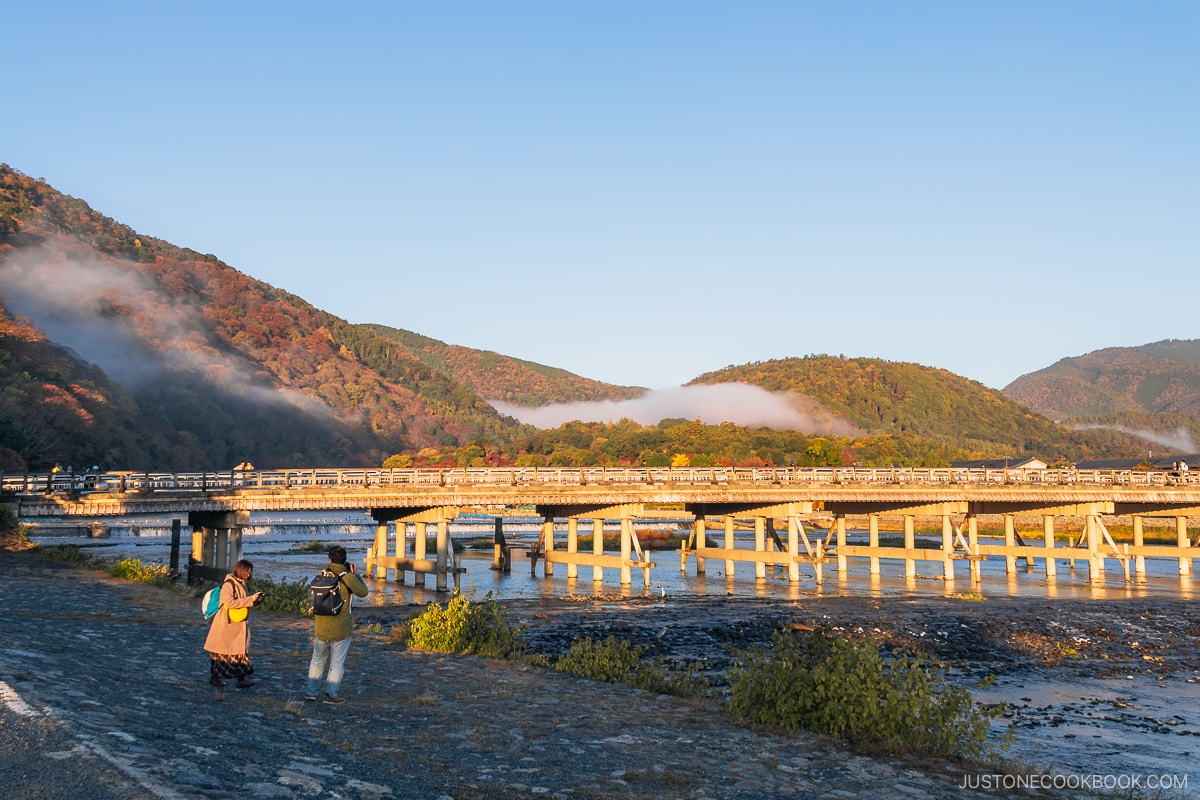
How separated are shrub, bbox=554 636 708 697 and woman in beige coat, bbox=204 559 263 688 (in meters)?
5.98

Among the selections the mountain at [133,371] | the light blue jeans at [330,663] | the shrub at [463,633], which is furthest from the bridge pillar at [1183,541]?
the mountain at [133,371]

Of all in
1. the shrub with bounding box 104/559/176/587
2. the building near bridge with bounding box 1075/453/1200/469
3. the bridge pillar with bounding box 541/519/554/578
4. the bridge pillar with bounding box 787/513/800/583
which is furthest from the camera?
the building near bridge with bounding box 1075/453/1200/469

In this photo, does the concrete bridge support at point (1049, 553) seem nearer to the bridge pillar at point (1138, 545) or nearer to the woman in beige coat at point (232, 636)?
the bridge pillar at point (1138, 545)

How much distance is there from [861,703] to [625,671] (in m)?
5.35

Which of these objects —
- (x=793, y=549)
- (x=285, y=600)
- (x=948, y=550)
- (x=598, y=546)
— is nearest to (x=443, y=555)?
(x=598, y=546)

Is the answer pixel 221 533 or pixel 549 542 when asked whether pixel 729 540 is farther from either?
pixel 221 533

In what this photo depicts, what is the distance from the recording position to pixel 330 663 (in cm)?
1192

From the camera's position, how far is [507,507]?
44.4 m

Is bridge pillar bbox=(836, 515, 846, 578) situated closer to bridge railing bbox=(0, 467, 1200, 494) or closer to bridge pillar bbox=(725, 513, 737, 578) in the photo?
bridge railing bbox=(0, 467, 1200, 494)

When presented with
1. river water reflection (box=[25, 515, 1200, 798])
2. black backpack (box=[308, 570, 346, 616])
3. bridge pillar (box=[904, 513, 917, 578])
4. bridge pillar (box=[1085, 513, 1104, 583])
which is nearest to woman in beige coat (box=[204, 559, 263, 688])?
black backpack (box=[308, 570, 346, 616])

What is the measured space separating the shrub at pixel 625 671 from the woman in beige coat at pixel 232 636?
598 cm

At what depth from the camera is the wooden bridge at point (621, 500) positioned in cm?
3622

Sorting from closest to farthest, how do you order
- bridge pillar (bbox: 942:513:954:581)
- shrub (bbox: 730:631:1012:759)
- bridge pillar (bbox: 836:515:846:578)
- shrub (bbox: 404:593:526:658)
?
1. shrub (bbox: 730:631:1012:759)
2. shrub (bbox: 404:593:526:658)
3. bridge pillar (bbox: 942:513:954:581)
4. bridge pillar (bbox: 836:515:846:578)

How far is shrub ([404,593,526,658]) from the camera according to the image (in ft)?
59.3
